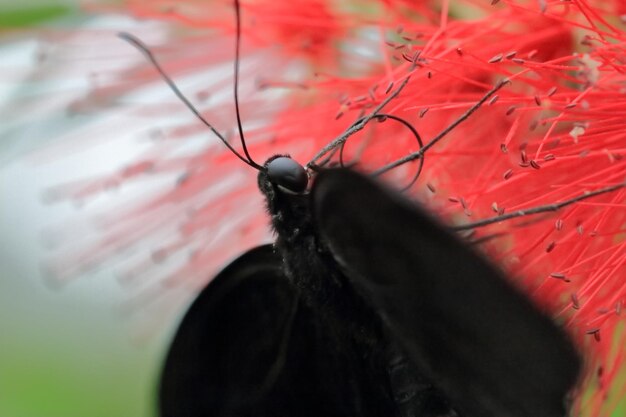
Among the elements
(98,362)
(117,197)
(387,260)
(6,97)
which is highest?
(387,260)

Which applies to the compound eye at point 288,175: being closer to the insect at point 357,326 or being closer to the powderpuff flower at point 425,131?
the insect at point 357,326

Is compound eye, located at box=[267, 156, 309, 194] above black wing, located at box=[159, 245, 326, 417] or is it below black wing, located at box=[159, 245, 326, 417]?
above

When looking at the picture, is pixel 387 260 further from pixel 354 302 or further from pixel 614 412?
pixel 614 412

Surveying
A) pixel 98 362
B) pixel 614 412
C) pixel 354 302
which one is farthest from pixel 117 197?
pixel 614 412

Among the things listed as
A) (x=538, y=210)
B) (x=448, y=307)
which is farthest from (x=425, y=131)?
(x=448, y=307)

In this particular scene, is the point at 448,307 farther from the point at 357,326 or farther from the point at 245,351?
the point at 245,351

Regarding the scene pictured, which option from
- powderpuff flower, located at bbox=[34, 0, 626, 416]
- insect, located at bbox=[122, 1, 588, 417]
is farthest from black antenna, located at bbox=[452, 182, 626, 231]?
insect, located at bbox=[122, 1, 588, 417]

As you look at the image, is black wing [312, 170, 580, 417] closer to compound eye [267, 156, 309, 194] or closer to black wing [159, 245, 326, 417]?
compound eye [267, 156, 309, 194]
